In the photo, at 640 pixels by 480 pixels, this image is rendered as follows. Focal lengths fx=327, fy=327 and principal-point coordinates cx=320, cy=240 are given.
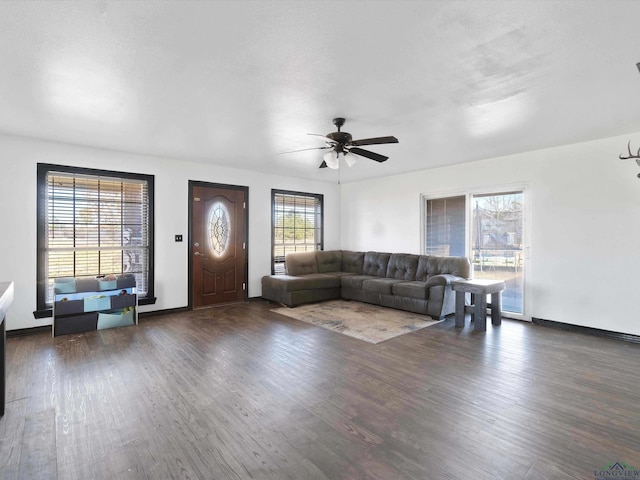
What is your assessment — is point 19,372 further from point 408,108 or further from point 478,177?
point 478,177

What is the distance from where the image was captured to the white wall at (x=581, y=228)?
4.00 m

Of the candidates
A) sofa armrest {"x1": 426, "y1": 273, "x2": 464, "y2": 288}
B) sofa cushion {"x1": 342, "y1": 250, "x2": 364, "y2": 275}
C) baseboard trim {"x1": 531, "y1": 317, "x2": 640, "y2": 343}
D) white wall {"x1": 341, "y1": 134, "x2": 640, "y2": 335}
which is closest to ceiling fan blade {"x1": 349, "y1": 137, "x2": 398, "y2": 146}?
sofa armrest {"x1": 426, "y1": 273, "x2": 464, "y2": 288}

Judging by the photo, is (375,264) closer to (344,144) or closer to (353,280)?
(353,280)

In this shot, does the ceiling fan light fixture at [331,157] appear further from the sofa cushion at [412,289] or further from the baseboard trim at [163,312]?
the baseboard trim at [163,312]

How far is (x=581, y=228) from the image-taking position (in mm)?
4332

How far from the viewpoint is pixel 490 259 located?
5.32 m

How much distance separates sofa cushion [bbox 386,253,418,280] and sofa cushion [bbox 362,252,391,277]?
12 centimetres

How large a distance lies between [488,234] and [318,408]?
14.0 feet

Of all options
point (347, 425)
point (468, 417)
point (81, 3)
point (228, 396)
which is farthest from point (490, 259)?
point (81, 3)

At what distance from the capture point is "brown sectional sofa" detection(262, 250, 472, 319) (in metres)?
5.06

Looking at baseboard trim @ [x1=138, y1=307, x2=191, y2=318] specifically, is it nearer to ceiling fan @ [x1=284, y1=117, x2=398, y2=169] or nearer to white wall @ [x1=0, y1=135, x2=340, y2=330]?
white wall @ [x1=0, y1=135, x2=340, y2=330]

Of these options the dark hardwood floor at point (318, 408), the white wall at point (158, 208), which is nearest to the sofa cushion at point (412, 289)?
the dark hardwood floor at point (318, 408)

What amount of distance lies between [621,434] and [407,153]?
3853mm

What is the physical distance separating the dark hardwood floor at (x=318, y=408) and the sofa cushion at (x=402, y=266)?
2010 mm
